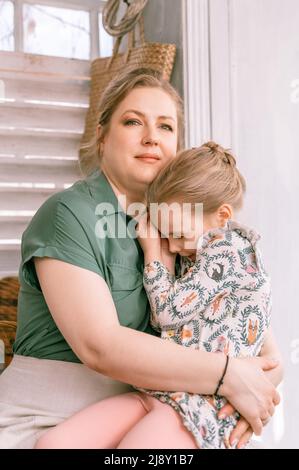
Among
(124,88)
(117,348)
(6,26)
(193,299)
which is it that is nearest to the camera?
(117,348)

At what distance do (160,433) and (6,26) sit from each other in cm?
272

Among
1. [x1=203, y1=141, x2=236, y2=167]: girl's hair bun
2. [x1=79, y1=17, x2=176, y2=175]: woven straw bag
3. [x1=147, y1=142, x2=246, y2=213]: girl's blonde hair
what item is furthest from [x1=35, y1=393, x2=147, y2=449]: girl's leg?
[x1=79, y1=17, x2=176, y2=175]: woven straw bag

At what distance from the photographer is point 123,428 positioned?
160 cm

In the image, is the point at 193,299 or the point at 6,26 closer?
the point at 193,299

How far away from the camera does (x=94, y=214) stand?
5.52ft

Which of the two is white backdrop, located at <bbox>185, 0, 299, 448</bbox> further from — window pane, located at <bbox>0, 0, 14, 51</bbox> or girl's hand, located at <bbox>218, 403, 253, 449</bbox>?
window pane, located at <bbox>0, 0, 14, 51</bbox>

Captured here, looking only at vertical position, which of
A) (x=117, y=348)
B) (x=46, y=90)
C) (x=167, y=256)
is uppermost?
(x=46, y=90)

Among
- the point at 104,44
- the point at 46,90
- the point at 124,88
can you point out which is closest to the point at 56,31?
the point at 104,44

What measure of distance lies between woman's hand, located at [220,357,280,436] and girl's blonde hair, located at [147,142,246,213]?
0.43 metres

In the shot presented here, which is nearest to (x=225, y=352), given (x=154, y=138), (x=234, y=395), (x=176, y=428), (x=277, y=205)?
(x=234, y=395)

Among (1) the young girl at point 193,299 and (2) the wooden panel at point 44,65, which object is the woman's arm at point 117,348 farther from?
(2) the wooden panel at point 44,65

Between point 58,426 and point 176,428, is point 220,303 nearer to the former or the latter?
point 176,428

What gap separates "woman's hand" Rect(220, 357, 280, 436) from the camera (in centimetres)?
155

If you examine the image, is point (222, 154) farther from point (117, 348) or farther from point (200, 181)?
point (117, 348)
